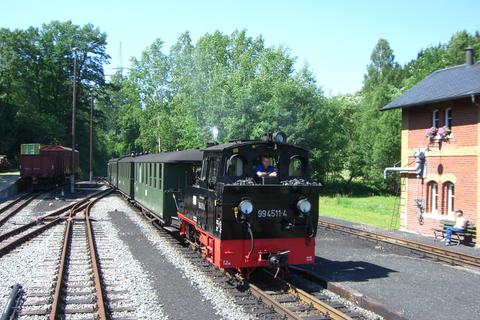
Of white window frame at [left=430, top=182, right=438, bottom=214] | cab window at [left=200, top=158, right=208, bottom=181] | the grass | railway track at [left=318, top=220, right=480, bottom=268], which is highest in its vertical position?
cab window at [left=200, top=158, right=208, bottom=181]

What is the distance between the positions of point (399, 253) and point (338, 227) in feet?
16.5

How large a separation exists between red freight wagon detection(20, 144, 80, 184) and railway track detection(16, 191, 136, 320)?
72.6ft

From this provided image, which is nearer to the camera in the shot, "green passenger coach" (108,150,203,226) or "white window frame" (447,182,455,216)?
"green passenger coach" (108,150,203,226)

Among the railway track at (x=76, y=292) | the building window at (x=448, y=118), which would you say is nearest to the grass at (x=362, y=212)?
the building window at (x=448, y=118)

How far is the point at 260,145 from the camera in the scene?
9.23 meters

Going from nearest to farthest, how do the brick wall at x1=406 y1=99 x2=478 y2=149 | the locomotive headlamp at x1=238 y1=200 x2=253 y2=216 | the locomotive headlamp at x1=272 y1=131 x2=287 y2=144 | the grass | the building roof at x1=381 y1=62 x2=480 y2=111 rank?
the locomotive headlamp at x1=238 y1=200 x2=253 y2=216
the locomotive headlamp at x1=272 y1=131 x2=287 y2=144
the brick wall at x1=406 y1=99 x2=478 y2=149
the building roof at x1=381 y1=62 x2=480 y2=111
the grass

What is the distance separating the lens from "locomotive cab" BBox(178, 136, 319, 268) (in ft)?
28.4

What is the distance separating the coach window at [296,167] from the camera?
9539 millimetres

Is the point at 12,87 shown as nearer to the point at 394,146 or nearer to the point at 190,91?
the point at 190,91

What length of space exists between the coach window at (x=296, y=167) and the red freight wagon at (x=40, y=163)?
2771 cm

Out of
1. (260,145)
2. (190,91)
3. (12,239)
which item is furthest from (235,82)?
(260,145)

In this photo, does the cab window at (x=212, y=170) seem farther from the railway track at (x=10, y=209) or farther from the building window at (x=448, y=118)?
the building window at (x=448, y=118)

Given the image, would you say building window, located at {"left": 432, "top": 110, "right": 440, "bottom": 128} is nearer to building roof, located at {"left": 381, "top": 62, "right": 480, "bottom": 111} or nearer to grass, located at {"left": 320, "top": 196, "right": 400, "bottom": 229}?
building roof, located at {"left": 381, "top": 62, "right": 480, "bottom": 111}

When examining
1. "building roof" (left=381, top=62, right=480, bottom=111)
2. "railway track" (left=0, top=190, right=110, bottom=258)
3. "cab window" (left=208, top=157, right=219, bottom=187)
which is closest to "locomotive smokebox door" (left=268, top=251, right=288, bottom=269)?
"cab window" (left=208, top=157, right=219, bottom=187)
